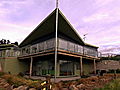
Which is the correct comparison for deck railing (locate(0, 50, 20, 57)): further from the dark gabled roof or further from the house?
the dark gabled roof

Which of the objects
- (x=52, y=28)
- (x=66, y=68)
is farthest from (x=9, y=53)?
(x=66, y=68)

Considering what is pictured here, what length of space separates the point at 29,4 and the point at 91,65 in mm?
15868

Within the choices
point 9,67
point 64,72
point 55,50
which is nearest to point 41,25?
point 55,50

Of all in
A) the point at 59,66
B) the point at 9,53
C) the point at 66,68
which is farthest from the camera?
the point at 9,53

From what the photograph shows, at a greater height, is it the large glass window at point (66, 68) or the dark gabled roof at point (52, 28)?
the dark gabled roof at point (52, 28)

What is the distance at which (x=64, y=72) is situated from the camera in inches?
614

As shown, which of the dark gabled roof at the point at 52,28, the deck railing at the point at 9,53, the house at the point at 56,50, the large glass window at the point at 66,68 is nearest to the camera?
the house at the point at 56,50

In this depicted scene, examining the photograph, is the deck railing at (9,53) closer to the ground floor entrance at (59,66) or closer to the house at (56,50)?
the house at (56,50)

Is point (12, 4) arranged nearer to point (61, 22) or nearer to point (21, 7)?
point (21, 7)

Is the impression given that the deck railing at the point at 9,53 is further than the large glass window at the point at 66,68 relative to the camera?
Yes

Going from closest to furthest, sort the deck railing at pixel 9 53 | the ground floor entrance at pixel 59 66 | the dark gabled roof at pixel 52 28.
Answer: the dark gabled roof at pixel 52 28, the ground floor entrance at pixel 59 66, the deck railing at pixel 9 53

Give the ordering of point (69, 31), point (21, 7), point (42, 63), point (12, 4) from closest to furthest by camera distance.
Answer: point (12, 4) → point (21, 7) → point (69, 31) → point (42, 63)

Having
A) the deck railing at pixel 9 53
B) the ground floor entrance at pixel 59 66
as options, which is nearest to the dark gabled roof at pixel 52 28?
the ground floor entrance at pixel 59 66

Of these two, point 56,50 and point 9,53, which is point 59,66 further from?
point 9,53
